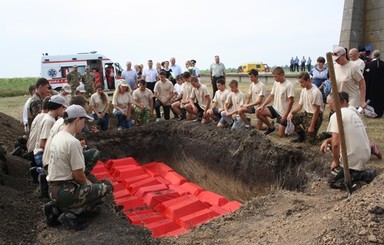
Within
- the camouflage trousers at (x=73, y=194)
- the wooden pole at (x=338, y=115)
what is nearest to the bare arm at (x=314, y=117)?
the wooden pole at (x=338, y=115)

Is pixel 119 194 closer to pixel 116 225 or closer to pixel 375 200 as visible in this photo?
pixel 116 225

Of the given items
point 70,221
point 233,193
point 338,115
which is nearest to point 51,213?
point 70,221

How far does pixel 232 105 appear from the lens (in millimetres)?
9250

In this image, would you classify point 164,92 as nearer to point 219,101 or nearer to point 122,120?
point 122,120

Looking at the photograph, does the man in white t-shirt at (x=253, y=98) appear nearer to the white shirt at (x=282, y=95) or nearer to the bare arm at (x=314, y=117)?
the white shirt at (x=282, y=95)

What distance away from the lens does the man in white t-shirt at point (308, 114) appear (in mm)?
7020

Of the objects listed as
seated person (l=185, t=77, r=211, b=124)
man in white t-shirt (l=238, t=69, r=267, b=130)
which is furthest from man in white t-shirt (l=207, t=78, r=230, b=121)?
man in white t-shirt (l=238, t=69, r=267, b=130)

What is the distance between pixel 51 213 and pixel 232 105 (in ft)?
18.6

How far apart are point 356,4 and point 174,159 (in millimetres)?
7868

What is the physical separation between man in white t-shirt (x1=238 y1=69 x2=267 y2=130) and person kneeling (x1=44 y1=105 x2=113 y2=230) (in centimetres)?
492

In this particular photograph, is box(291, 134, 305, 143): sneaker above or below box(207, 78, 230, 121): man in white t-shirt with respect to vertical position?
below

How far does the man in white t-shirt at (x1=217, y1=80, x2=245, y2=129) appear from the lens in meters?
9.03

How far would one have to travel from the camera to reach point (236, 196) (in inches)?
317

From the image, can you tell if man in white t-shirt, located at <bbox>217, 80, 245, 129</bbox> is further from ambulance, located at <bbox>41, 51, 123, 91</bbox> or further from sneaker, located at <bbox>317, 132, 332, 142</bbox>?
ambulance, located at <bbox>41, 51, 123, 91</bbox>
